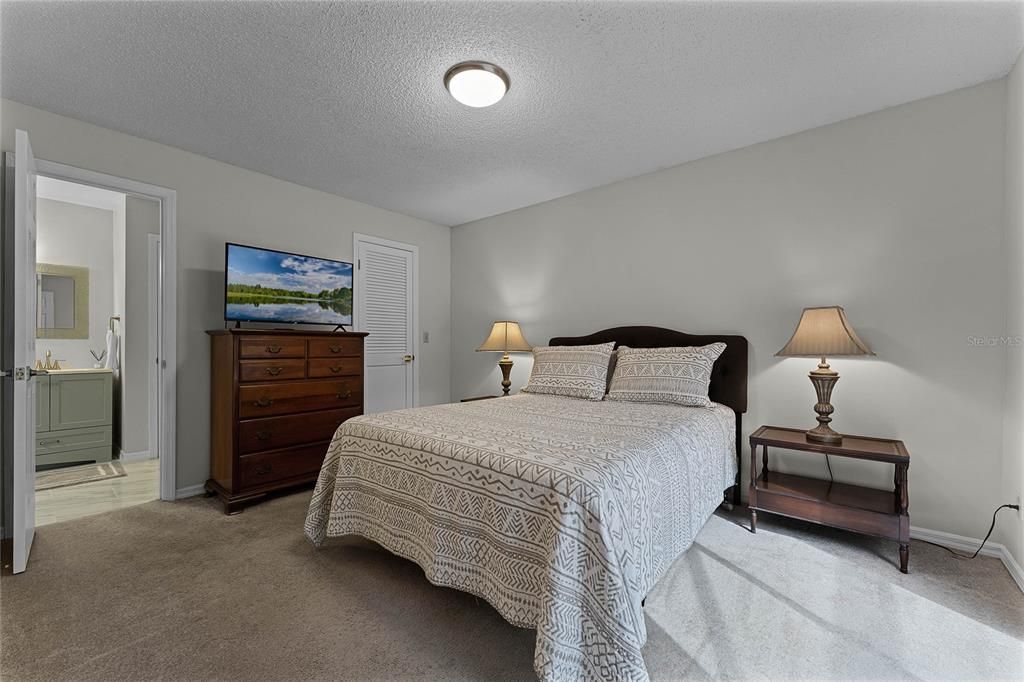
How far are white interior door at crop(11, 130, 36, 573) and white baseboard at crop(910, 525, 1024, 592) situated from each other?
15.3 ft

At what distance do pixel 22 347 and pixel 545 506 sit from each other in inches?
105

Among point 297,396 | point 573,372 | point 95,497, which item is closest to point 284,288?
point 297,396

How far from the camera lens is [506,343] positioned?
4.15 m

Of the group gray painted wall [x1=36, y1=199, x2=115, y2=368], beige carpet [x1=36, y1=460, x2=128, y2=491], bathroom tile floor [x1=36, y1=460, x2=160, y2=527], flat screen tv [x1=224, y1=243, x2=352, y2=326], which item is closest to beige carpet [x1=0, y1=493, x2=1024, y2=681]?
bathroom tile floor [x1=36, y1=460, x2=160, y2=527]

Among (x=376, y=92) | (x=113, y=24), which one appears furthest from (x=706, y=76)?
(x=113, y=24)

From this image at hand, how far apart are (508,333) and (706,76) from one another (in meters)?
2.55

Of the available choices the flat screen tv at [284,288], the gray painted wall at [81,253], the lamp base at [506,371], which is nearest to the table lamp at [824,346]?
the lamp base at [506,371]

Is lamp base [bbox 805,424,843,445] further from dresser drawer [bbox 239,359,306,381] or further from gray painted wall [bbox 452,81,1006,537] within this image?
dresser drawer [bbox 239,359,306,381]

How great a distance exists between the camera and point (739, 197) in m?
3.12

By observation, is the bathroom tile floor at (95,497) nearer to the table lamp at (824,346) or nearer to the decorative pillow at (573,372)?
the decorative pillow at (573,372)

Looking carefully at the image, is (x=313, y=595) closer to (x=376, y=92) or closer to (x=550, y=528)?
(x=550, y=528)

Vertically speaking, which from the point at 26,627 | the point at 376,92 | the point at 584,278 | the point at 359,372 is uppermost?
the point at 376,92

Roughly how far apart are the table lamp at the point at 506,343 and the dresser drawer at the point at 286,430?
142 cm

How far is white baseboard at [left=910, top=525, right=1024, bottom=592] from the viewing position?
2.07m
